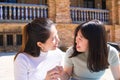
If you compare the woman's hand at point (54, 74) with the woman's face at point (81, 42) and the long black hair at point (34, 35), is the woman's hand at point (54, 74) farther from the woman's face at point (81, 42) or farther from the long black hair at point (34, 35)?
the woman's face at point (81, 42)

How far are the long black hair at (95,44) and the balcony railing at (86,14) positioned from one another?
13.6 m

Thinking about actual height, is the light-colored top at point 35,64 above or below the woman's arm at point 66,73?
above

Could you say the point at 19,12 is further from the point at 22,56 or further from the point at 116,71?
the point at 22,56

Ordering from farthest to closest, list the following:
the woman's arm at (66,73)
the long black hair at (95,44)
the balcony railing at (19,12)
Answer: the balcony railing at (19,12), the woman's arm at (66,73), the long black hair at (95,44)

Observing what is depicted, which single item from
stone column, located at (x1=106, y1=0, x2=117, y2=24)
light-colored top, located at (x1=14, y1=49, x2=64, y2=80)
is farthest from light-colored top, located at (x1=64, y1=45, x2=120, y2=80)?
stone column, located at (x1=106, y1=0, x2=117, y2=24)

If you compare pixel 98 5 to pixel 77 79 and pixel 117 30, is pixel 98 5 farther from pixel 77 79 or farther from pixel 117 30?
pixel 77 79

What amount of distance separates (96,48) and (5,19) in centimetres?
1148

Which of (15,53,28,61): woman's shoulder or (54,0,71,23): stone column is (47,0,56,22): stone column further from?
(15,53,28,61): woman's shoulder

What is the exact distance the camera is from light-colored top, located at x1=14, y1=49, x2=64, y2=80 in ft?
9.37

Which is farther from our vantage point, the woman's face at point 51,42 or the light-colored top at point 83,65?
the light-colored top at point 83,65

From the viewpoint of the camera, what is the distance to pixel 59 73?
3.11 meters

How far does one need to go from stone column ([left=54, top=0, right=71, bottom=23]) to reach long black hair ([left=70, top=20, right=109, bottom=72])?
12503mm

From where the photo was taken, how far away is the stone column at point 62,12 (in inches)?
625

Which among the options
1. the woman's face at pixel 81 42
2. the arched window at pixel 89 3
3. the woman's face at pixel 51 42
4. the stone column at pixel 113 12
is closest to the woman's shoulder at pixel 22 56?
the woman's face at pixel 51 42
